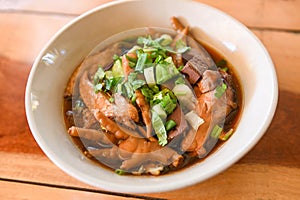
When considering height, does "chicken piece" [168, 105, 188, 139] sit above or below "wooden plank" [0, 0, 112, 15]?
below

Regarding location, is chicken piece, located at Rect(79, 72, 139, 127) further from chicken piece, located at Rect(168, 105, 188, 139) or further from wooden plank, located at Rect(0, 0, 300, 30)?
wooden plank, located at Rect(0, 0, 300, 30)

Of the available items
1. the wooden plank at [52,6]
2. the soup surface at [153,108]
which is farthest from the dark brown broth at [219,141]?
the wooden plank at [52,6]

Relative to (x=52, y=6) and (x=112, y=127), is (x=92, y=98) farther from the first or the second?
(x=52, y=6)

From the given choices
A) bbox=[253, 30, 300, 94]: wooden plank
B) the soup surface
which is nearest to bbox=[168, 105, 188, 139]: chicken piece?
the soup surface

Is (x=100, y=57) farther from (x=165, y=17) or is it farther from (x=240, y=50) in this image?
(x=240, y=50)

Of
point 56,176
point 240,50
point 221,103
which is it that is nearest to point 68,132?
point 56,176
